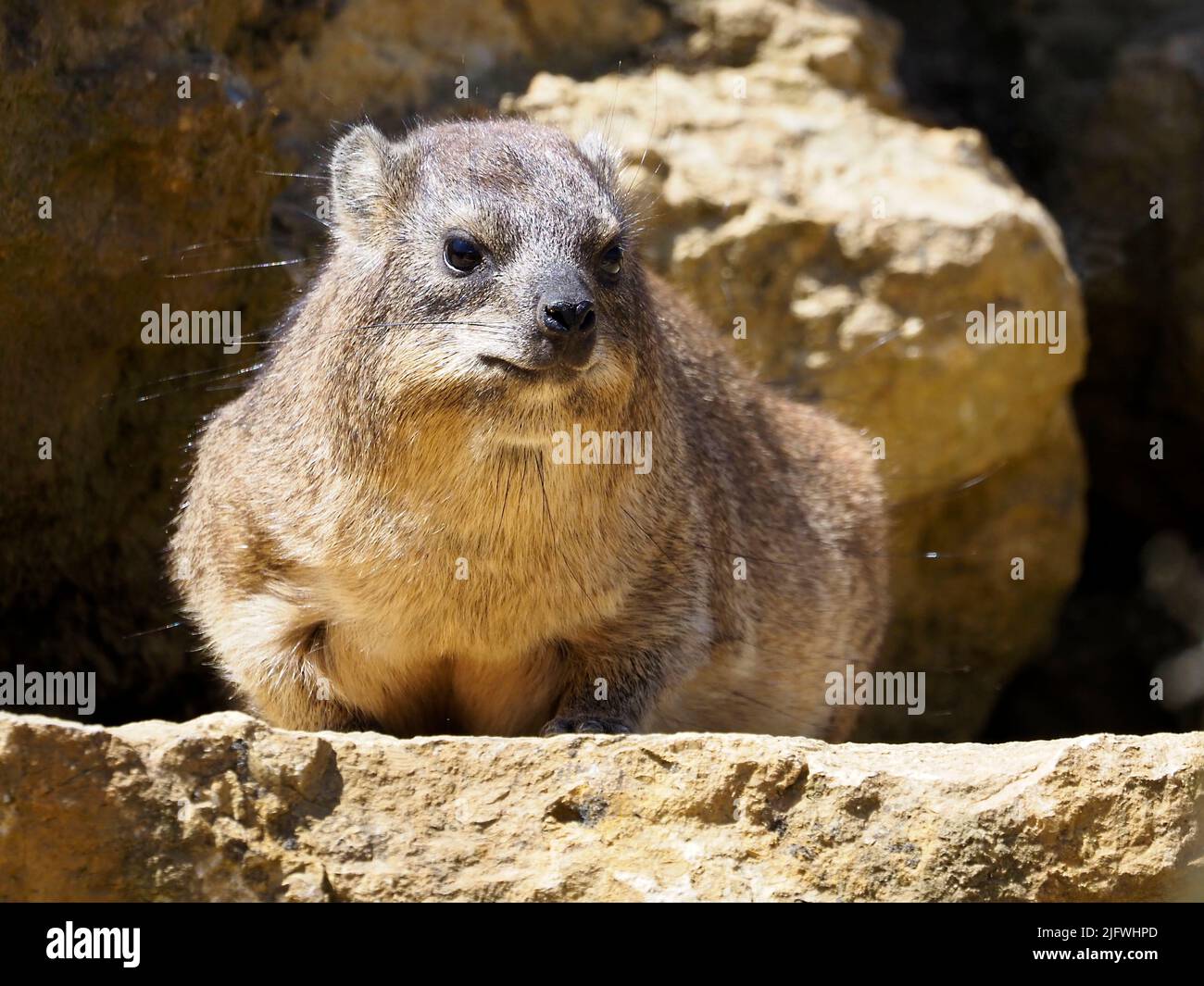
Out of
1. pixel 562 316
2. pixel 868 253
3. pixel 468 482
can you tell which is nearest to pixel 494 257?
pixel 562 316

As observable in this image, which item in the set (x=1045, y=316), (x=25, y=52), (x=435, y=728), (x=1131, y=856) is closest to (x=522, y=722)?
(x=435, y=728)

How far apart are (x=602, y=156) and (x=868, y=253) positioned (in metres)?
2.58

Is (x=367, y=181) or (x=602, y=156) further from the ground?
(x=602, y=156)

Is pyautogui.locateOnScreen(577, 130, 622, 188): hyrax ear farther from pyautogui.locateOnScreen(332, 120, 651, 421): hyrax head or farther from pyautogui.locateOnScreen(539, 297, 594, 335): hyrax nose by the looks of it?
pyautogui.locateOnScreen(539, 297, 594, 335): hyrax nose

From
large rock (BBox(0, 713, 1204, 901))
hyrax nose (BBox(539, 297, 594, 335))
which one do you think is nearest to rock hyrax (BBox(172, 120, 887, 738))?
hyrax nose (BBox(539, 297, 594, 335))

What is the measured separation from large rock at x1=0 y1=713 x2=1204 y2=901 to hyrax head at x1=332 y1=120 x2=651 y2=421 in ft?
3.99

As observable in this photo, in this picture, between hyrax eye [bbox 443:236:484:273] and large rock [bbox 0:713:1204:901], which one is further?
hyrax eye [bbox 443:236:484:273]

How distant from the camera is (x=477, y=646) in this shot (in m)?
5.82

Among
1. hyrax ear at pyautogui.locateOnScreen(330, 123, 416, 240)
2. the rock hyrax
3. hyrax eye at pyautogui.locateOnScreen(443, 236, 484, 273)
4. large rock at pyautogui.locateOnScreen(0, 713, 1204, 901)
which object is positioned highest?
hyrax ear at pyautogui.locateOnScreen(330, 123, 416, 240)

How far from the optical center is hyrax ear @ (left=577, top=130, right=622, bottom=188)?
6293 millimetres

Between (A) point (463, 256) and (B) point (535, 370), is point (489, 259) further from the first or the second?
(B) point (535, 370)

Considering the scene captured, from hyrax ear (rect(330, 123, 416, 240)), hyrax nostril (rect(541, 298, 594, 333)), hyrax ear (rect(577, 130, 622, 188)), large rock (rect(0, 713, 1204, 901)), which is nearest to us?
large rock (rect(0, 713, 1204, 901))

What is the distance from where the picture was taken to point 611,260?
5.78m

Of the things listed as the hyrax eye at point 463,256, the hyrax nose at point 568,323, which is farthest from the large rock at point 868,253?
the hyrax nose at point 568,323
